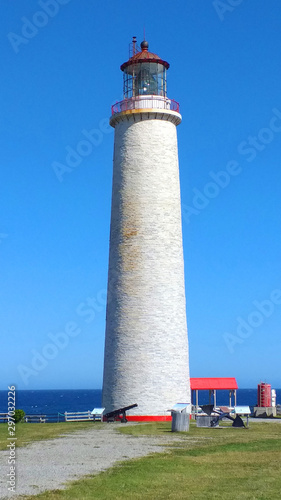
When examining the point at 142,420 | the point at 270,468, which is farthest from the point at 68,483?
the point at 142,420

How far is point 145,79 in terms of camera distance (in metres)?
34.2

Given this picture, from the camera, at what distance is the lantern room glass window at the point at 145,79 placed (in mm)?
34031

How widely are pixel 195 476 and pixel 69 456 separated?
4450 mm

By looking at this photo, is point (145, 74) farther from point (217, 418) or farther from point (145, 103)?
point (217, 418)

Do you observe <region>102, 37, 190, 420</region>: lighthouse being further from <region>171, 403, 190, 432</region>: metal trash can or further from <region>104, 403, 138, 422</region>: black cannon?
<region>171, 403, 190, 432</region>: metal trash can

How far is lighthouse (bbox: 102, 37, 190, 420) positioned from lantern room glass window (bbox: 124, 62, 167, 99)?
56 centimetres

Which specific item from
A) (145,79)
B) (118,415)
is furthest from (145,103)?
(118,415)

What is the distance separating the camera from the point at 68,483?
45.8 ft

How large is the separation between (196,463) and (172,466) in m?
0.86

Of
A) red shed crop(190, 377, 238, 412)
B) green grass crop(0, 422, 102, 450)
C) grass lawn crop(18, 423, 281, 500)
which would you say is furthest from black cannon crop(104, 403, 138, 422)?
red shed crop(190, 377, 238, 412)

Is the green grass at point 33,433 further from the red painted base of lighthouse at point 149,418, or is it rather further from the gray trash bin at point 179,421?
the gray trash bin at point 179,421

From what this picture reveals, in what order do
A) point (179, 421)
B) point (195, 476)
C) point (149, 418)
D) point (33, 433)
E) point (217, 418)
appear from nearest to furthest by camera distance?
1. point (195, 476)
2. point (179, 421)
3. point (33, 433)
4. point (217, 418)
5. point (149, 418)

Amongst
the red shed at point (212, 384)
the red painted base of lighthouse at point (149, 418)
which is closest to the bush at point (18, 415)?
the red painted base of lighthouse at point (149, 418)

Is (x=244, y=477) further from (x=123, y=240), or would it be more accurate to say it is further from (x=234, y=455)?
(x=123, y=240)
